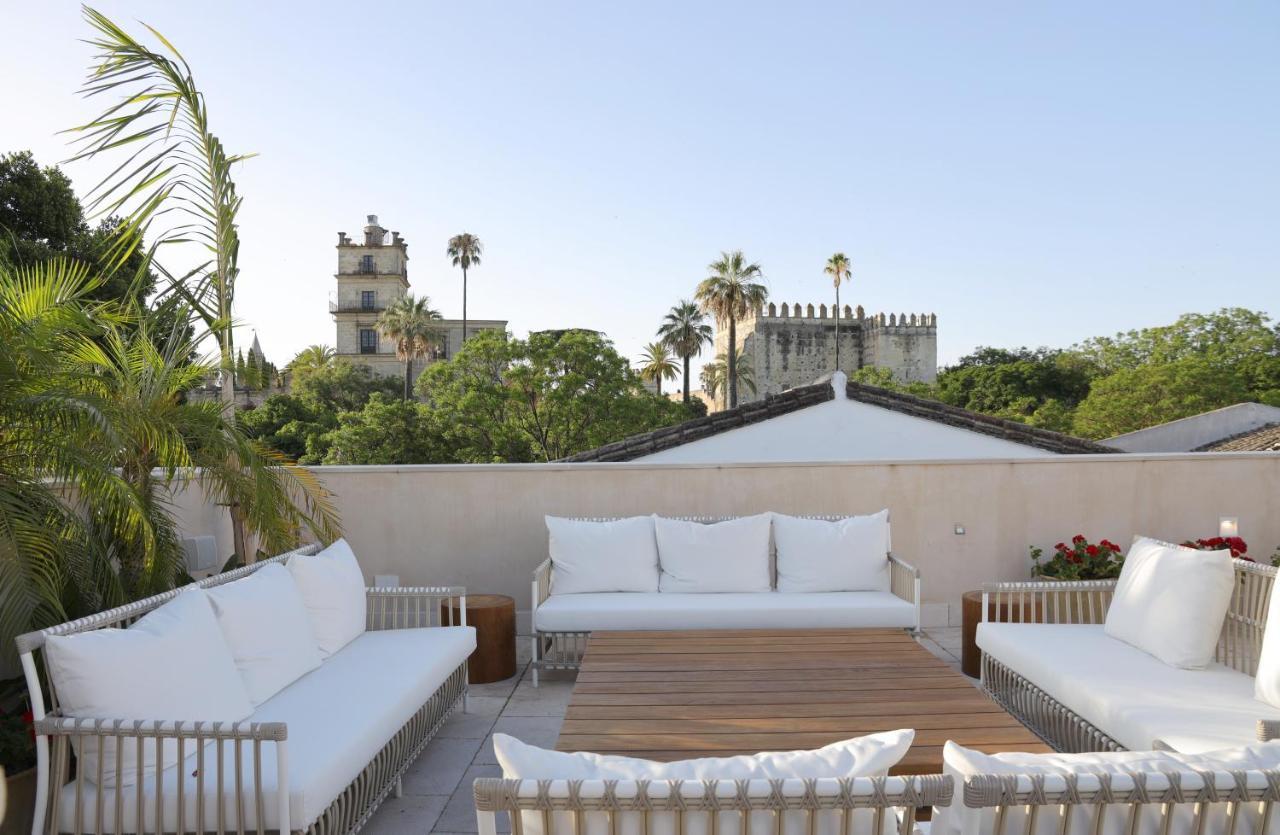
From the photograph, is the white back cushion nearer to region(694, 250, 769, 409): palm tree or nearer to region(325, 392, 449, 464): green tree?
region(325, 392, 449, 464): green tree

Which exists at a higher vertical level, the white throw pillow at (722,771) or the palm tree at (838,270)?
the palm tree at (838,270)

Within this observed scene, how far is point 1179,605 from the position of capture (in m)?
3.48

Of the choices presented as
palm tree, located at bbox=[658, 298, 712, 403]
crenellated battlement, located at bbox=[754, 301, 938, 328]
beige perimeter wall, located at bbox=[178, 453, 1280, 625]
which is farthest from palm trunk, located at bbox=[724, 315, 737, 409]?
beige perimeter wall, located at bbox=[178, 453, 1280, 625]

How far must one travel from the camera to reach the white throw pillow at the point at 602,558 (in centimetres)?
499

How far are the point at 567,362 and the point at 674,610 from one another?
1949 cm

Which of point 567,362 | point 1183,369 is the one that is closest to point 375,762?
point 567,362

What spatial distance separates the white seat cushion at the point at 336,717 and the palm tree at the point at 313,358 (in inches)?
1798

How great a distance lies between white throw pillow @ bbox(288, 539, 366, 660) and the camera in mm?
3633

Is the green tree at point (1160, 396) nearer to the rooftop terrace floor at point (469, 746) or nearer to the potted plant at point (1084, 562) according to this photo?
the potted plant at point (1084, 562)

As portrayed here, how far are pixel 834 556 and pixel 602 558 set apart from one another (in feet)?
4.50

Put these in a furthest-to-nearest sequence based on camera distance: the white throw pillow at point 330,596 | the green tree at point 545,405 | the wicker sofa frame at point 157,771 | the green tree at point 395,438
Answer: the green tree at point 395,438 < the green tree at point 545,405 < the white throw pillow at point 330,596 < the wicker sofa frame at point 157,771

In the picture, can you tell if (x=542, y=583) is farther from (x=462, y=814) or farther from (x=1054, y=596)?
(x=1054, y=596)

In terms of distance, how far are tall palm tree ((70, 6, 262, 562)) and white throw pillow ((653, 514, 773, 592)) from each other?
7.76 feet

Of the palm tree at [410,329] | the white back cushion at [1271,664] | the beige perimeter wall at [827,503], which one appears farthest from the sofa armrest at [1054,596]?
the palm tree at [410,329]
